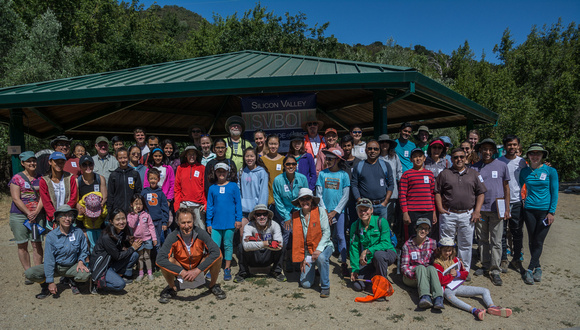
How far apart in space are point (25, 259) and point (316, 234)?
462 cm

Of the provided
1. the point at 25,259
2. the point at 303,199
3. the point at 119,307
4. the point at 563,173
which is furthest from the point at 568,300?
the point at 563,173

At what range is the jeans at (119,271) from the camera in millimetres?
4992

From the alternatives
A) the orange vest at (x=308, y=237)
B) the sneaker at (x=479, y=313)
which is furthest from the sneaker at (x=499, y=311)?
the orange vest at (x=308, y=237)

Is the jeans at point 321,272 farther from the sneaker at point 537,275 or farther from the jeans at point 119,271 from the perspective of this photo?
the sneaker at point 537,275

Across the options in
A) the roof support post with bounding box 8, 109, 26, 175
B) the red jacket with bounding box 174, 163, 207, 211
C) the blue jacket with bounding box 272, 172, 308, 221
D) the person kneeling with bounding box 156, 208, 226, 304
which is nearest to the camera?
the person kneeling with bounding box 156, 208, 226, 304

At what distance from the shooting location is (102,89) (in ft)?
19.2

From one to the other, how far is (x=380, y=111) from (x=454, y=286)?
9.99 feet

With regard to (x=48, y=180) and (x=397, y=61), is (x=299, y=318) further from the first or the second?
(x=397, y=61)

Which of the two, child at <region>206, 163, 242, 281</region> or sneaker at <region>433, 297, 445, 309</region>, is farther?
child at <region>206, 163, 242, 281</region>

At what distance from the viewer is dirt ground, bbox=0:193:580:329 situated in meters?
4.14

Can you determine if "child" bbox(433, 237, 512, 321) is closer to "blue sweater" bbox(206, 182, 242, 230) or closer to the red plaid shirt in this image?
the red plaid shirt

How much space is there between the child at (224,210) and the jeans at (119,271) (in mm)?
1286

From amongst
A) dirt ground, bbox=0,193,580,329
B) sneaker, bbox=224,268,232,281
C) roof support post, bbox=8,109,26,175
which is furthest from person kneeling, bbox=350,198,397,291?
roof support post, bbox=8,109,26,175

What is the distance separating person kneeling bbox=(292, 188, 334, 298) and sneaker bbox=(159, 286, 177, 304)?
1745 millimetres
